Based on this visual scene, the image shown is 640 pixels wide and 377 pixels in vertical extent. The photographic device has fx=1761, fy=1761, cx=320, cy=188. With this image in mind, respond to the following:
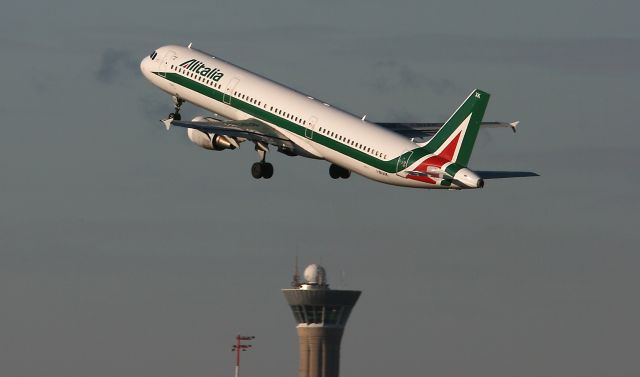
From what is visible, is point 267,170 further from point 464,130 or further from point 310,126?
point 464,130

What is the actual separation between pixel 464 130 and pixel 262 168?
18.9m

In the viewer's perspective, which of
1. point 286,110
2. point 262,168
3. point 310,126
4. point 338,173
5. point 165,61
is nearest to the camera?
point 310,126

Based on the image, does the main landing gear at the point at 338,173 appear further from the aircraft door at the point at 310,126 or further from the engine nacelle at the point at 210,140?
the aircraft door at the point at 310,126

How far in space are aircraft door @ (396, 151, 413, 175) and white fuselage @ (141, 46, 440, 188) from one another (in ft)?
1.14

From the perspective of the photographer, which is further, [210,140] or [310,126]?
[210,140]

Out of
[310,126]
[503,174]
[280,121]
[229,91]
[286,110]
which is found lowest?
[503,174]

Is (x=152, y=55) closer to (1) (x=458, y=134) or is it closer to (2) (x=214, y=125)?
(2) (x=214, y=125)

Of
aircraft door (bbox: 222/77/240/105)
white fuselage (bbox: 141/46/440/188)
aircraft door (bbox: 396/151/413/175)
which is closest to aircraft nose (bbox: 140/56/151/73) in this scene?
white fuselage (bbox: 141/46/440/188)

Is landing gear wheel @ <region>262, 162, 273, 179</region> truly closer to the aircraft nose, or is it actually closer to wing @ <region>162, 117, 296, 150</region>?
wing @ <region>162, 117, 296, 150</region>

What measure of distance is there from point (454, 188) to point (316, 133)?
12.6 metres

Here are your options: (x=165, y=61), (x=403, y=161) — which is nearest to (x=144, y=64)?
(x=165, y=61)

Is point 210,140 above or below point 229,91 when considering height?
below

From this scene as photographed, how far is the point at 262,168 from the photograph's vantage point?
12650 cm

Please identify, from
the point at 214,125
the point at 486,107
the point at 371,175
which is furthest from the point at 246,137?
the point at 486,107
